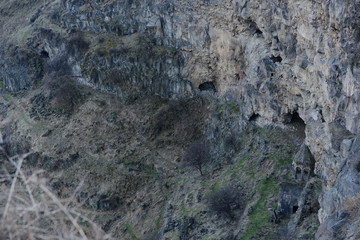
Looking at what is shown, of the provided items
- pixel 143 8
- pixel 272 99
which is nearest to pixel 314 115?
pixel 272 99

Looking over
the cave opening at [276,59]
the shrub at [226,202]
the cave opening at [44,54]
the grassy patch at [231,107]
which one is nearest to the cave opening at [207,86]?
the grassy patch at [231,107]

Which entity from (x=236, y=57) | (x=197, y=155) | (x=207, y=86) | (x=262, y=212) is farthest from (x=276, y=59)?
(x=262, y=212)

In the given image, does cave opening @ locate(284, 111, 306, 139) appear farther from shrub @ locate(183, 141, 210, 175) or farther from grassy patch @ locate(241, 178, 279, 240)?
shrub @ locate(183, 141, 210, 175)

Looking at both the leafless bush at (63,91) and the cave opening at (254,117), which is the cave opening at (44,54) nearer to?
the leafless bush at (63,91)

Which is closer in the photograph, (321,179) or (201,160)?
(321,179)

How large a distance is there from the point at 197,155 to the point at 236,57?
9855mm

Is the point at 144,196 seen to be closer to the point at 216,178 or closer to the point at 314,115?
the point at 216,178

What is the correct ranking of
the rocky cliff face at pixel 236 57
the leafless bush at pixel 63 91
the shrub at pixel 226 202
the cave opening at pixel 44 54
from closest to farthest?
the rocky cliff face at pixel 236 57 → the shrub at pixel 226 202 → the leafless bush at pixel 63 91 → the cave opening at pixel 44 54

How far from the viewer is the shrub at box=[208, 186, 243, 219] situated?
27.0m

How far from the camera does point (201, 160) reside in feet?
115

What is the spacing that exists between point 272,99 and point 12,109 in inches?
1242

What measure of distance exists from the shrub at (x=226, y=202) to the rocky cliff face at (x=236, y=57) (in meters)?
6.05

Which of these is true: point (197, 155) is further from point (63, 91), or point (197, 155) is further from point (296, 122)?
point (63, 91)

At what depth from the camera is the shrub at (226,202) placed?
27.0 metres
